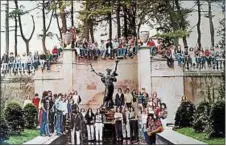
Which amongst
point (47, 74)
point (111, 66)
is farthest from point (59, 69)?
point (111, 66)

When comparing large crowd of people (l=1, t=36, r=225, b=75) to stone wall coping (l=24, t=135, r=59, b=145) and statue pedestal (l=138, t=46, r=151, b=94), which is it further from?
stone wall coping (l=24, t=135, r=59, b=145)

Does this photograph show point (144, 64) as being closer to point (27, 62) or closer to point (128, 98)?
point (128, 98)

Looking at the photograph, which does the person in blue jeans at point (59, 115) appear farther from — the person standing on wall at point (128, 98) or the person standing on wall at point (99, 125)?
the person standing on wall at point (128, 98)

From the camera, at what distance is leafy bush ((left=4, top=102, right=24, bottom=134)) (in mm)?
4113

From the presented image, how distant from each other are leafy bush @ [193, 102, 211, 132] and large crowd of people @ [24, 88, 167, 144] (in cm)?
27

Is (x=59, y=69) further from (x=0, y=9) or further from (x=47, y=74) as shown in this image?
(x=0, y=9)

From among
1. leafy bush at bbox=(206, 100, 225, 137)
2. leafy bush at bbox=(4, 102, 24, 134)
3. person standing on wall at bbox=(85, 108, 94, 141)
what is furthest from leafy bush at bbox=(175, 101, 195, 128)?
leafy bush at bbox=(4, 102, 24, 134)

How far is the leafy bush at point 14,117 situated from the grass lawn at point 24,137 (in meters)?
0.04

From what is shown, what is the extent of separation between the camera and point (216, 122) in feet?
13.0

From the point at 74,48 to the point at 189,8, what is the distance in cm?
107

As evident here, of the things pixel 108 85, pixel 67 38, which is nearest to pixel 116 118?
pixel 108 85

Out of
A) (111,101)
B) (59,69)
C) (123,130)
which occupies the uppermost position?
(59,69)

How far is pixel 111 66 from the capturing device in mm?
4098

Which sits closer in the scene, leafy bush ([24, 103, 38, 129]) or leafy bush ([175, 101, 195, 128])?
leafy bush ([175, 101, 195, 128])
